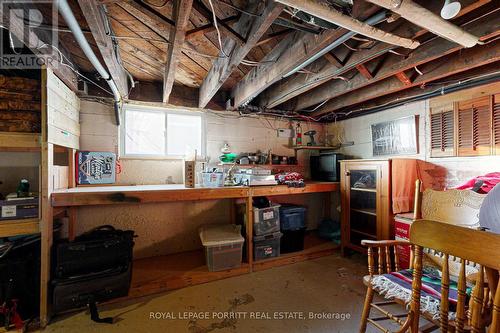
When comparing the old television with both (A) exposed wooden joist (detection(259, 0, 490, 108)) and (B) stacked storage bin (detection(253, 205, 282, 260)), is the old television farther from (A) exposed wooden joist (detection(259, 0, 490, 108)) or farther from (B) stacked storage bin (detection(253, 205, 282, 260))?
(A) exposed wooden joist (detection(259, 0, 490, 108))

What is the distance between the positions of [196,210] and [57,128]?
5.52 feet

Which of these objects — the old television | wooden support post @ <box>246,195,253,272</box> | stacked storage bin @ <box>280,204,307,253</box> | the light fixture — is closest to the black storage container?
stacked storage bin @ <box>280,204,307,253</box>

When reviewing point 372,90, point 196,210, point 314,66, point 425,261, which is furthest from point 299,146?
point 425,261

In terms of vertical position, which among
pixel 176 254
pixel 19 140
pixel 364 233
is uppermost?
pixel 19 140

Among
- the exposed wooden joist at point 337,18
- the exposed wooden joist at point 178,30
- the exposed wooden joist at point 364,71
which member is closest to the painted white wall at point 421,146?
the exposed wooden joist at point 364,71

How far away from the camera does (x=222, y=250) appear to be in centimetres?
233

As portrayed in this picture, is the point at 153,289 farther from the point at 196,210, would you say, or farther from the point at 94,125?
the point at 94,125

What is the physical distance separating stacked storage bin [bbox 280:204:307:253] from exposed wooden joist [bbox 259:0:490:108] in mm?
1403

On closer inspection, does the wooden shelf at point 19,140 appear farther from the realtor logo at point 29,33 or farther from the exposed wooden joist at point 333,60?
the exposed wooden joist at point 333,60

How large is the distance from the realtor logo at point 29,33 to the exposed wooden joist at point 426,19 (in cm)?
166

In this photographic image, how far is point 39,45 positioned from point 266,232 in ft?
8.19

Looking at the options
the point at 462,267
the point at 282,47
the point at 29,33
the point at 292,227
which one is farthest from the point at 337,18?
the point at 292,227

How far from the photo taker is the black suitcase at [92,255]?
1.73m

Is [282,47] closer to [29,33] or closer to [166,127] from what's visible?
[29,33]
